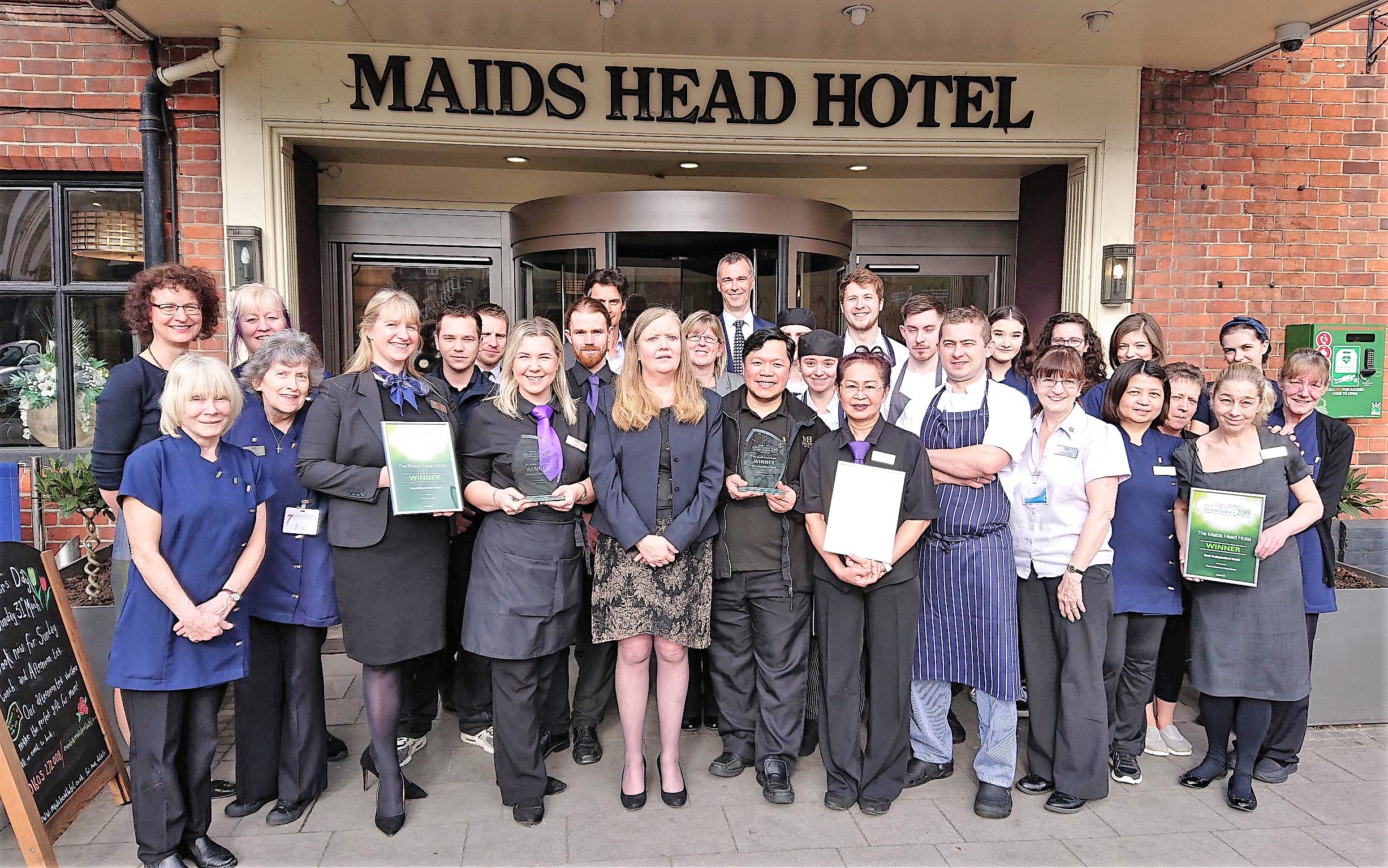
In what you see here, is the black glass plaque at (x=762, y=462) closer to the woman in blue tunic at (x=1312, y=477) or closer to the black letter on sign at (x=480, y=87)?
the woman in blue tunic at (x=1312, y=477)

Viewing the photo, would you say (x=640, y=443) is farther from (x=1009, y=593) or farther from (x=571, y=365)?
(x=1009, y=593)

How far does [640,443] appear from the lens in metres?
3.24

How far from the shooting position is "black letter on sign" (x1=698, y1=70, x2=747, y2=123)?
19.1 feet

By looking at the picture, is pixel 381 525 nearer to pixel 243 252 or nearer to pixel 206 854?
pixel 206 854

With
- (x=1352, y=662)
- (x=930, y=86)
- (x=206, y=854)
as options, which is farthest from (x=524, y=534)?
(x=930, y=86)

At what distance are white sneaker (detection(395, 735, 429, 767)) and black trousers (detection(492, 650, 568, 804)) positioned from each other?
58 centimetres

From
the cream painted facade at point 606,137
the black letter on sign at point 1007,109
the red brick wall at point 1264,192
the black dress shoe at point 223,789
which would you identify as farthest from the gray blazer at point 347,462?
the red brick wall at point 1264,192

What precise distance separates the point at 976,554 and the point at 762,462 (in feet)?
3.00

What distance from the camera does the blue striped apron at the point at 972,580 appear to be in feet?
11.0

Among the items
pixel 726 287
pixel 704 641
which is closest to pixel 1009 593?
pixel 704 641

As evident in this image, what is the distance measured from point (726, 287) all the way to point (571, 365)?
932 millimetres

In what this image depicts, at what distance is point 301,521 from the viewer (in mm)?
3141

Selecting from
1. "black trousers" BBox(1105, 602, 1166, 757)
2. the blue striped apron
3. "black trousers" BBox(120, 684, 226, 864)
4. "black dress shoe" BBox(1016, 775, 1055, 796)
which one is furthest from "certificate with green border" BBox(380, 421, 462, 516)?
"black trousers" BBox(1105, 602, 1166, 757)

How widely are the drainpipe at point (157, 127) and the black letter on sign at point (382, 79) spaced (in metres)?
0.71
